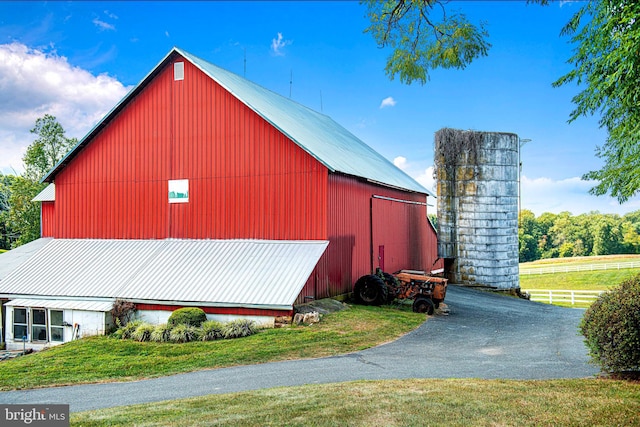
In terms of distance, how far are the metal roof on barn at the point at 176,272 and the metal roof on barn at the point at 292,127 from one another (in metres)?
3.56

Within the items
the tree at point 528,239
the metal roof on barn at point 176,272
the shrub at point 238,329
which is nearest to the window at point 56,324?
the metal roof on barn at point 176,272

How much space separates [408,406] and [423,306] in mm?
11088

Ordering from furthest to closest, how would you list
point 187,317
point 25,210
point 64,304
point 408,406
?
point 25,210 → point 64,304 → point 187,317 → point 408,406

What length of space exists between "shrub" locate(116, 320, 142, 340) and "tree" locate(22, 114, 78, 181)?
98.6 ft

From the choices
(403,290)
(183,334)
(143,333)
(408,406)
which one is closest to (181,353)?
(183,334)

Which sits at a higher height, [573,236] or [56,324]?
[573,236]

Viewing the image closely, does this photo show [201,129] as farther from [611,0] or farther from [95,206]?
[611,0]

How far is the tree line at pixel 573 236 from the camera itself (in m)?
68.7

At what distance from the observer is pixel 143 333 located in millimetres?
15484

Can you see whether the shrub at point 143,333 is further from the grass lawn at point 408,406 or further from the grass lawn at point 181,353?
the grass lawn at point 408,406

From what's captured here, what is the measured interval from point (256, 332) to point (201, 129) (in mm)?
8826

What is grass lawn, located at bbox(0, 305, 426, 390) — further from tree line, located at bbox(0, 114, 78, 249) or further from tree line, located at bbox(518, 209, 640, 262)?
tree line, located at bbox(518, 209, 640, 262)

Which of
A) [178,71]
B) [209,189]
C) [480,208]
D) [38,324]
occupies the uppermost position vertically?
[178,71]

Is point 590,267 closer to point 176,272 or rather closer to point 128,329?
point 176,272
